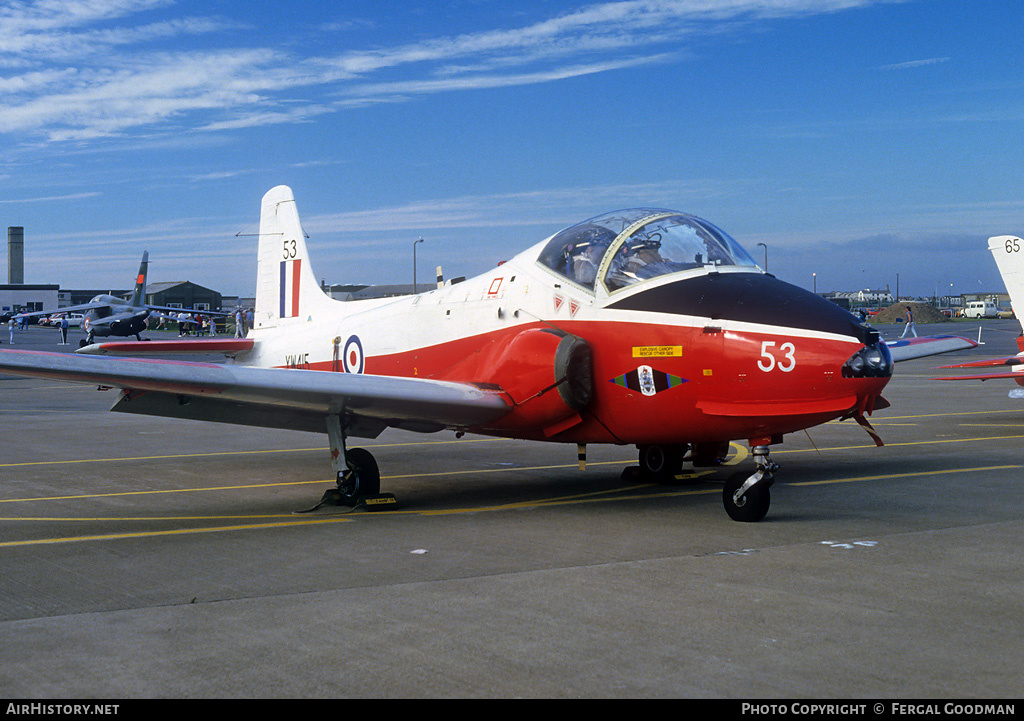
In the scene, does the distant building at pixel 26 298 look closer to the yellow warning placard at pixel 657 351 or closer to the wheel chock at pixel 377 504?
the wheel chock at pixel 377 504

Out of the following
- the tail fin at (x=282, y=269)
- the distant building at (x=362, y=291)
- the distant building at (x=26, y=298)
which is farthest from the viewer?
the distant building at (x=26, y=298)

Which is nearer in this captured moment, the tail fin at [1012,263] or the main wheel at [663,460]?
the main wheel at [663,460]

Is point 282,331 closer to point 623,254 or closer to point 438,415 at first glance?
point 438,415

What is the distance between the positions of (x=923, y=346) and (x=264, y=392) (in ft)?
26.8

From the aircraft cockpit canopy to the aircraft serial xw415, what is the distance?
0.01 meters

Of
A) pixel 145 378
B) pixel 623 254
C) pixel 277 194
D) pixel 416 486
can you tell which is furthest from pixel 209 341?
pixel 623 254

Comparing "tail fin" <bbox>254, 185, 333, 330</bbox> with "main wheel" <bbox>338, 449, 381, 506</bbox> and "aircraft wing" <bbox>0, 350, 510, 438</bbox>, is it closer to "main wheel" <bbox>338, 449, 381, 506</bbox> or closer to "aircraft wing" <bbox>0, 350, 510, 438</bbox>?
"aircraft wing" <bbox>0, 350, 510, 438</bbox>

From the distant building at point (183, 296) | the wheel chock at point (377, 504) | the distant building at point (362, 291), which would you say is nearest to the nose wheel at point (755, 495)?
the wheel chock at point (377, 504)

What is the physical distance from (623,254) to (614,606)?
13.3 feet

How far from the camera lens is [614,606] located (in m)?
→ 5.59

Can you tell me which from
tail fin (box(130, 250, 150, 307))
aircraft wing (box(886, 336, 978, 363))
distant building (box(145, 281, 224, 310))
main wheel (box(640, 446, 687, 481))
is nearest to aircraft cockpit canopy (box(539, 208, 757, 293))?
main wheel (box(640, 446, 687, 481))

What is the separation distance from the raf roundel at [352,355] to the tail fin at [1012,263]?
1264 centimetres

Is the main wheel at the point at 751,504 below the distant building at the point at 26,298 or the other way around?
below

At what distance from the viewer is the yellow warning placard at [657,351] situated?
26.8ft
